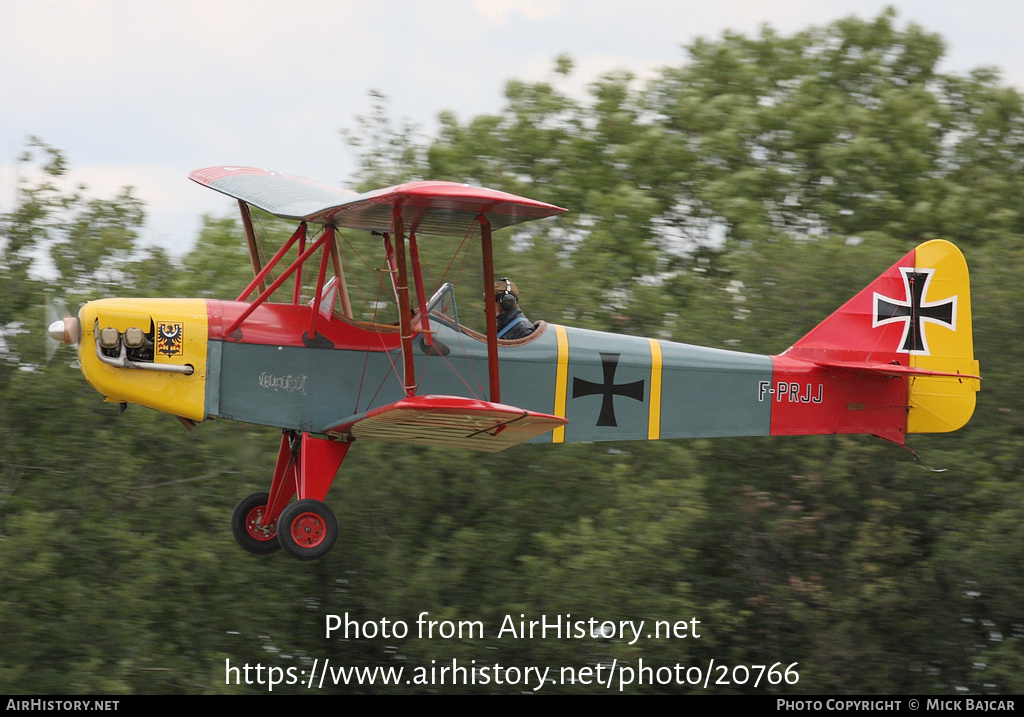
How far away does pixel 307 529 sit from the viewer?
7.70m

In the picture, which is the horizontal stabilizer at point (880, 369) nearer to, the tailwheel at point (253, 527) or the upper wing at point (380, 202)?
the upper wing at point (380, 202)

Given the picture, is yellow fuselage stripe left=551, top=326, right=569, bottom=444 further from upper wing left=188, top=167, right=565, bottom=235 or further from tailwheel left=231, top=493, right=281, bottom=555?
tailwheel left=231, top=493, right=281, bottom=555

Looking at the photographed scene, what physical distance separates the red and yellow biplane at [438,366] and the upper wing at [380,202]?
23 mm

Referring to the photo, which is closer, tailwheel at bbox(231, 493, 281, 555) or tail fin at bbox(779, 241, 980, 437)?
tailwheel at bbox(231, 493, 281, 555)

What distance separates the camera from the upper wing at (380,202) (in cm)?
686

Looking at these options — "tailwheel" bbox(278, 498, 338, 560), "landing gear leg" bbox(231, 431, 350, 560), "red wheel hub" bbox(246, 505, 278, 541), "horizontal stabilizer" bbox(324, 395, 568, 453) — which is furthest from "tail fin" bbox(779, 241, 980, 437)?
"red wheel hub" bbox(246, 505, 278, 541)

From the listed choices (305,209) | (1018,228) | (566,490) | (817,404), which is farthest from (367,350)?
(1018,228)

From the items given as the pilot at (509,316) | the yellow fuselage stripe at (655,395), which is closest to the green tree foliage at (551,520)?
the yellow fuselage stripe at (655,395)

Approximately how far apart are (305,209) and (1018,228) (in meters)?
9.95

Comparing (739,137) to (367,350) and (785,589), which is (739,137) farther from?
(367,350)

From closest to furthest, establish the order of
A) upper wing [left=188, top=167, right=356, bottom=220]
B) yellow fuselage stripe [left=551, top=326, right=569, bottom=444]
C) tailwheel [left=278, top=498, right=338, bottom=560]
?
tailwheel [left=278, top=498, right=338, bottom=560] → upper wing [left=188, top=167, right=356, bottom=220] → yellow fuselage stripe [left=551, top=326, right=569, bottom=444]

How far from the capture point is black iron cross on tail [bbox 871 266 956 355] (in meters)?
9.52

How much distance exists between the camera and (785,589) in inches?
425

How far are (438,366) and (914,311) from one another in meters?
4.22
